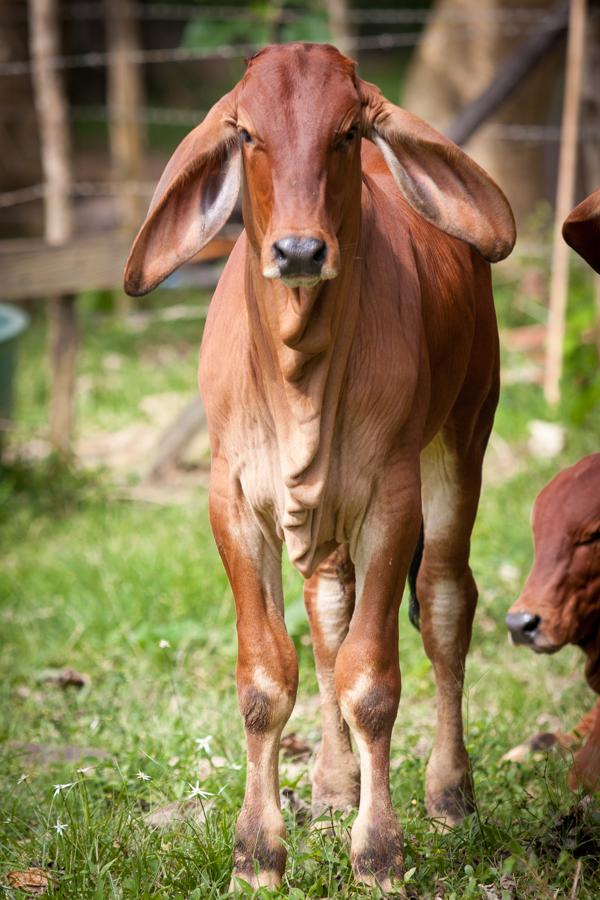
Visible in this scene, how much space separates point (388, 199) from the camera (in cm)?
352

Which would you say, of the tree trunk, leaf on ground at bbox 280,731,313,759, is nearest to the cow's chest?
leaf on ground at bbox 280,731,313,759

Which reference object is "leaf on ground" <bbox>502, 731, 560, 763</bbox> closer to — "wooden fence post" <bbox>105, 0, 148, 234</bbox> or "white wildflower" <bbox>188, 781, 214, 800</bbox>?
"white wildflower" <bbox>188, 781, 214, 800</bbox>

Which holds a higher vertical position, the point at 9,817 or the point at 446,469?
the point at 446,469

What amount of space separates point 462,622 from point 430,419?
795 millimetres

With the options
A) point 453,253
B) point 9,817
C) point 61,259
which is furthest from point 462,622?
point 61,259

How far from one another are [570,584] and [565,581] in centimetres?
2

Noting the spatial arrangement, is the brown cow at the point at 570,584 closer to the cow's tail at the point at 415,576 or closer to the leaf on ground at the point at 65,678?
the cow's tail at the point at 415,576

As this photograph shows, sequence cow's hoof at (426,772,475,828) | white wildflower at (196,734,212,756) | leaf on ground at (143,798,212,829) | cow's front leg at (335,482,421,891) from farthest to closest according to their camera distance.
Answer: cow's hoof at (426,772,475,828) → white wildflower at (196,734,212,756) → leaf on ground at (143,798,212,829) → cow's front leg at (335,482,421,891)

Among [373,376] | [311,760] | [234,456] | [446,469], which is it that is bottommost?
[311,760]

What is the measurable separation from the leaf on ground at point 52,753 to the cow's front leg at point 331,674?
73 centimetres

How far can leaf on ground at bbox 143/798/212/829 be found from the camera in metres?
3.43

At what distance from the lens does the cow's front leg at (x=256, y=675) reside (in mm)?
3096

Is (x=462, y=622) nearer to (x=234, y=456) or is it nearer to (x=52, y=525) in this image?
(x=234, y=456)

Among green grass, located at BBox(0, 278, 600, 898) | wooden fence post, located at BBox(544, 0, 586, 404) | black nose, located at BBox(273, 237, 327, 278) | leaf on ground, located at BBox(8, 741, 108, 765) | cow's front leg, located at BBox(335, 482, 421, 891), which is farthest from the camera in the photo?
wooden fence post, located at BBox(544, 0, 586, 404)
